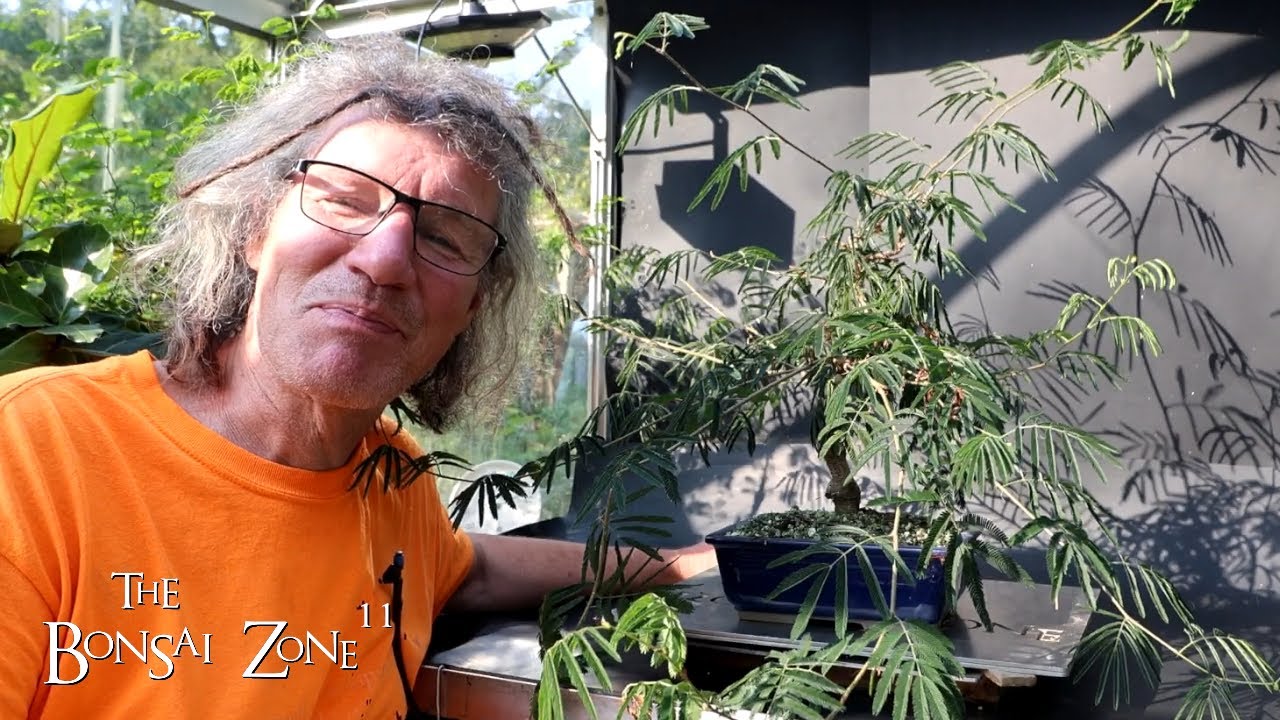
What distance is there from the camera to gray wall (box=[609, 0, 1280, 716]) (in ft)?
9.57

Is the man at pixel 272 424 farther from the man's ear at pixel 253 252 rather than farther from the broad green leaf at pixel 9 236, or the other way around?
the broad green leaf at pixel 9 236

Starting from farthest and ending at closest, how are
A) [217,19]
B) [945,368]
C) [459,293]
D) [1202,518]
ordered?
[217,19]
[1202,518]
[459,293]
[945,368]

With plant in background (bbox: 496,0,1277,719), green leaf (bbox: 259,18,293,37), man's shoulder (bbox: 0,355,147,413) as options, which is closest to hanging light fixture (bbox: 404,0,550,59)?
green leaf (bbox: 259,18,293,37)

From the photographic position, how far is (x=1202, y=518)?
291cm

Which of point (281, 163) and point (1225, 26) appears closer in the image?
point (281, 163)

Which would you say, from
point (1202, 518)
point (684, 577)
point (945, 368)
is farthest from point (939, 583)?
point (1202, 518)

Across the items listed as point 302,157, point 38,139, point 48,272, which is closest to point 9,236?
point 48,272

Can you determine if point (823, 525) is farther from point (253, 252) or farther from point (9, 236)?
point (9, 236)

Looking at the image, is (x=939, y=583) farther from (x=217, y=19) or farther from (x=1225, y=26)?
(x=217, y=19)

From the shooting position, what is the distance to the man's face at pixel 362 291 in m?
1.24

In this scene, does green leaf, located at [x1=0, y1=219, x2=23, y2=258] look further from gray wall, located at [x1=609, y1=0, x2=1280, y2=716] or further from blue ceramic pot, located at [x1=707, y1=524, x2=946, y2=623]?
gray wall, located at [x1=609, y1=0, x2=1280, y2=716]

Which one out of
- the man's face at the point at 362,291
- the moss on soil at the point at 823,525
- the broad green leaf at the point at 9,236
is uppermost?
the broad green leaf at the point at 9,236

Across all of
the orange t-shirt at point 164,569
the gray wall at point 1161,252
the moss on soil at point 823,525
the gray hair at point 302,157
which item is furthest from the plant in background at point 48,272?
the gray wall at point 1161,252

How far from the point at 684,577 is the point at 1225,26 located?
2247 mm
